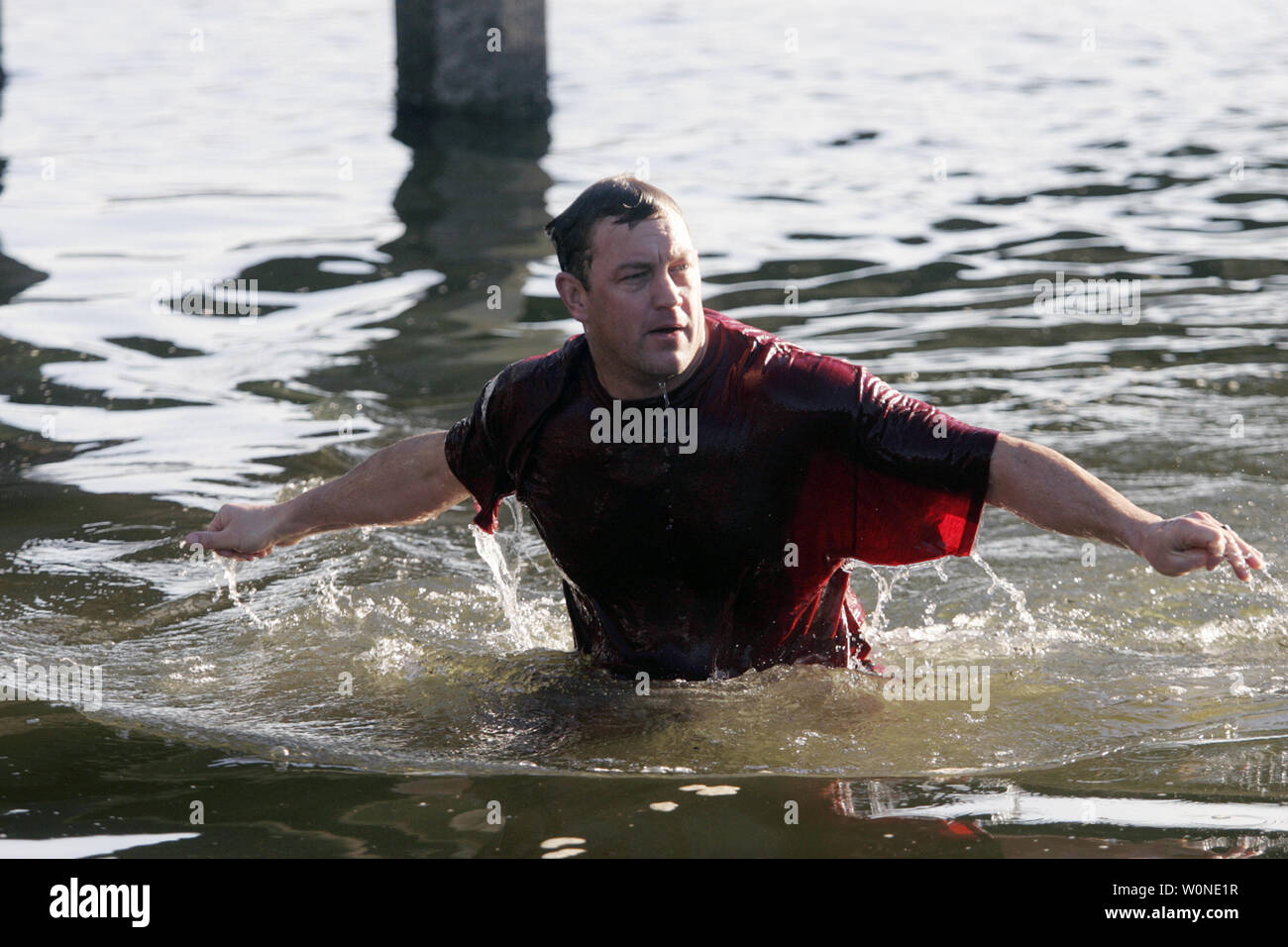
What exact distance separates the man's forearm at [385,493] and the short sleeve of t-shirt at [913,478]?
122 cm

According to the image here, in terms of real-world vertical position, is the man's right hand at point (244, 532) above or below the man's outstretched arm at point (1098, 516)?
below

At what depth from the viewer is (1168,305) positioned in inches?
384

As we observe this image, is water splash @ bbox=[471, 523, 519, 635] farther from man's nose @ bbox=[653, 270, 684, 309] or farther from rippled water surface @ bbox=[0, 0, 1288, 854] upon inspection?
man's nose @ bbox=[653, 270, 684, 309]

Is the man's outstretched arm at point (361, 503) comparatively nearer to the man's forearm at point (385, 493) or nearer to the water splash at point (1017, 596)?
the man's forearm at point (385, 493)

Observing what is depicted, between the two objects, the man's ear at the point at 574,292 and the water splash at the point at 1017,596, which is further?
the water splash at the point at 1017,596

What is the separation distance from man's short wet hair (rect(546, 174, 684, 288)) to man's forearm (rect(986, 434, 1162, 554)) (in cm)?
107

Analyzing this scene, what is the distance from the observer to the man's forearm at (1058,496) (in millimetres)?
4254

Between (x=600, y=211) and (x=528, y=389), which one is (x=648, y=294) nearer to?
(x=600, y=211)

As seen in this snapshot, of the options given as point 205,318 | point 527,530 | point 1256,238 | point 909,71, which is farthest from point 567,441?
point 909,71

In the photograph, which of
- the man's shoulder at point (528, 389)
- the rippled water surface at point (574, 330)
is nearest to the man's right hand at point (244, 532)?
the rippled water surface at point (574, 330)

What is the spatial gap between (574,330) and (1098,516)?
550 cm

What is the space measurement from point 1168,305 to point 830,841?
21.3 feet

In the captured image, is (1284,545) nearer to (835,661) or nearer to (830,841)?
(835,661)

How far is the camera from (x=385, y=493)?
514cm
